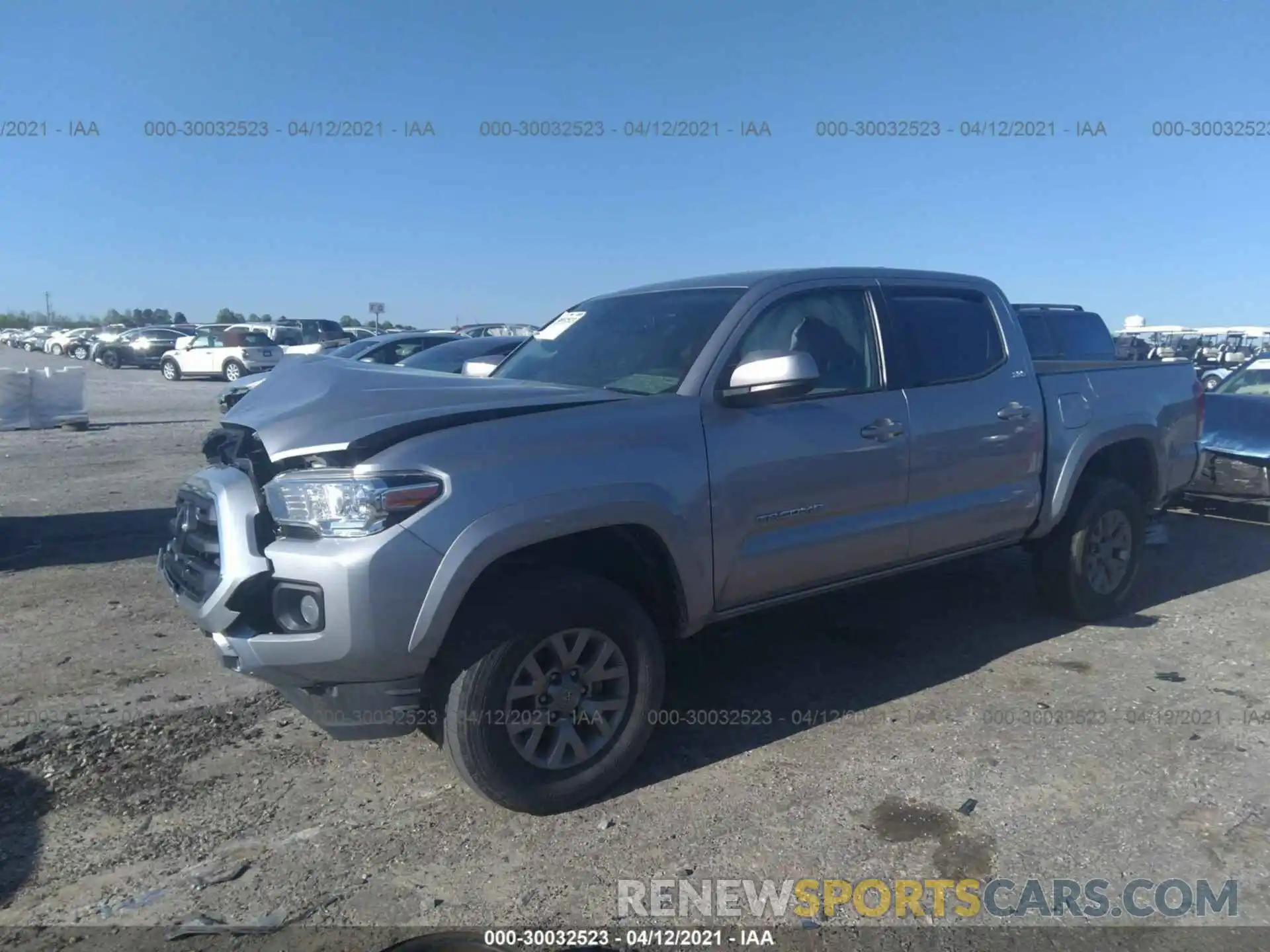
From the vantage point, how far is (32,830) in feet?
11.1

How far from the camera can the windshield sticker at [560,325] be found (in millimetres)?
4961

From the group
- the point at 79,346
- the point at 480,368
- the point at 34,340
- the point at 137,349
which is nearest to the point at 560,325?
the point at 480,368

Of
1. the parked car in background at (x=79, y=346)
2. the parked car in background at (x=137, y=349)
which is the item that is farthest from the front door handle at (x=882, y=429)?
the parked car in background at (x=79, y=346)

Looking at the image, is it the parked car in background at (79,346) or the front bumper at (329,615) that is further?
the parked car in background at (79,346)

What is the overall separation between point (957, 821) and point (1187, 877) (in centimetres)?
72

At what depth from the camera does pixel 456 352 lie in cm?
1267

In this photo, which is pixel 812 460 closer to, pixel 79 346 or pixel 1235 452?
pixel 1235 452

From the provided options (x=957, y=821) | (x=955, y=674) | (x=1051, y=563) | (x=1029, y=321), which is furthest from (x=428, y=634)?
(x=1029, y=321)

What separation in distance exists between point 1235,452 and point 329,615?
7.75 meters

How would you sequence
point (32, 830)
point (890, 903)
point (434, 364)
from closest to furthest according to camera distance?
point (890, 903) < point (32, 830) < point (434, 364)

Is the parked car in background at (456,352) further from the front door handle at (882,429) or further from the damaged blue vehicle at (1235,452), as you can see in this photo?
the front door handle at (882,429)

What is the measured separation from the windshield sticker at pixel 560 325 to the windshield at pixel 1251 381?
8099mm

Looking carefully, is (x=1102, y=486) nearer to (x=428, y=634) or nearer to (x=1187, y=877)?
(x=1187, y=877)

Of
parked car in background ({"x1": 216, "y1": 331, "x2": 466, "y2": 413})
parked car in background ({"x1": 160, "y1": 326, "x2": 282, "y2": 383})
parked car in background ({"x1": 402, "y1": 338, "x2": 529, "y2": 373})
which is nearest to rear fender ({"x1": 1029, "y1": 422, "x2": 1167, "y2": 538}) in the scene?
parked car in background ({"x1": 402, "y1": 338, "x2": 529, "y2": 373})
